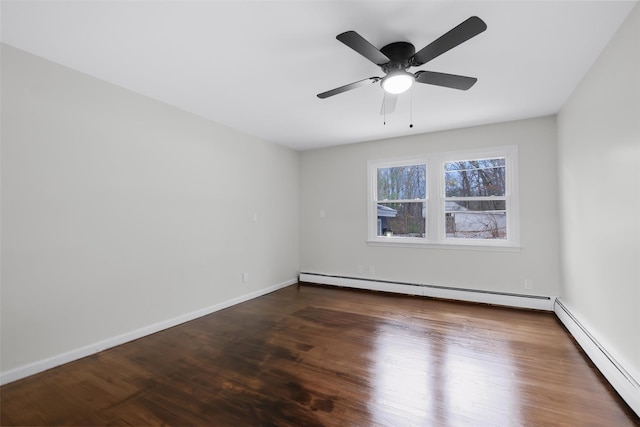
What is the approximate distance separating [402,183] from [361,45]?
10.4 ft

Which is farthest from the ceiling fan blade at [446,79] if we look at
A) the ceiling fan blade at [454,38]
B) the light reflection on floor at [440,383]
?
the light reflection on floor at [440,383]

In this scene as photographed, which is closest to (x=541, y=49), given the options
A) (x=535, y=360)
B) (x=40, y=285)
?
(x=535, y=360)

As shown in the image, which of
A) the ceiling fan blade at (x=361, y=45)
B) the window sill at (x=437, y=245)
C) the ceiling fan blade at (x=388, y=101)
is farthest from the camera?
the window sill at (x=437, y=245)

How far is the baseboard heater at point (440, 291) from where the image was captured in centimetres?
369

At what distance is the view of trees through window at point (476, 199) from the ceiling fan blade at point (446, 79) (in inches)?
88.2

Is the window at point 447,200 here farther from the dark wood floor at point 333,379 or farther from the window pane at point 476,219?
the dark wood floor at point 333,379

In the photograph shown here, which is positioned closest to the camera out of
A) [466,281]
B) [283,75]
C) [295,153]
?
[283,75]

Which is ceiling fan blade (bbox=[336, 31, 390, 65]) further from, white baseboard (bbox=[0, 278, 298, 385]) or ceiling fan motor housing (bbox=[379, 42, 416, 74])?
white baseboard (bbox=[0, 278, 298, 385])

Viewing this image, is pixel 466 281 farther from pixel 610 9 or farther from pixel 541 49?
pixel 610 9

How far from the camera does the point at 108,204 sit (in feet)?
8.90

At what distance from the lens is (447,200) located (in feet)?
14.1

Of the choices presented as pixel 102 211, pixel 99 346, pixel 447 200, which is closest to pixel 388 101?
pixel 447 200

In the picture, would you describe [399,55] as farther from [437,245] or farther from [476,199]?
[437,245]

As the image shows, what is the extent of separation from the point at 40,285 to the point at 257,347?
5.93 ft
